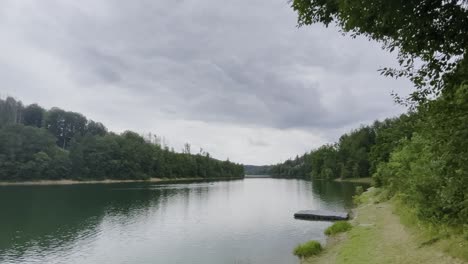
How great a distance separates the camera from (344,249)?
21.0m

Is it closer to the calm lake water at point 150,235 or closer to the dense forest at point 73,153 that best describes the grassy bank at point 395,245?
the calm lake water at point 150,235

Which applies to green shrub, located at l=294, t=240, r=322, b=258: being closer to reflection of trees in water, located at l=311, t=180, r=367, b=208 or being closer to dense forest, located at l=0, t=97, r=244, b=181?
reflection of trees in water, located at l=311, t=180, r=367, b=208

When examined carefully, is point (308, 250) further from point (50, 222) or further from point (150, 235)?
point (50, 222)

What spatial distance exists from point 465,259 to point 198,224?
26.6m

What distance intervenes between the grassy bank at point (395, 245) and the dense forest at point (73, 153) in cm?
11149

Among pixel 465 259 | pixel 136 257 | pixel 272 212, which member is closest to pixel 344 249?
pixel 465 259

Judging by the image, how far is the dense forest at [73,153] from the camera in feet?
383

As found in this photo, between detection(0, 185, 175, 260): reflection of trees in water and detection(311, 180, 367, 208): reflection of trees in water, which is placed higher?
detection(311, 180, 367, 208): reflection of trees in water

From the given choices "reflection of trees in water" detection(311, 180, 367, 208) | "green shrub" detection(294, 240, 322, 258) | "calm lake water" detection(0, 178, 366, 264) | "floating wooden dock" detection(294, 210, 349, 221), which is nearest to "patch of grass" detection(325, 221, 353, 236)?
"calm lake water" detection(0, 178, 366, 264)

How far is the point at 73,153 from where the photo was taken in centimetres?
13075

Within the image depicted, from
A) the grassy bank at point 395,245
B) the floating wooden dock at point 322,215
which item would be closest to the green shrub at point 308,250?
the grassy bank at point 395,245

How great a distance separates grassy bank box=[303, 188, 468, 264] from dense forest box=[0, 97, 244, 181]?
111m

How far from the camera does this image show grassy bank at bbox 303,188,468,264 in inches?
585

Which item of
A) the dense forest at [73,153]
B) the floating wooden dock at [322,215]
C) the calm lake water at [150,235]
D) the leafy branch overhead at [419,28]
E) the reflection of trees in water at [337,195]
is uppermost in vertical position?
the dense forest at [73,153]
